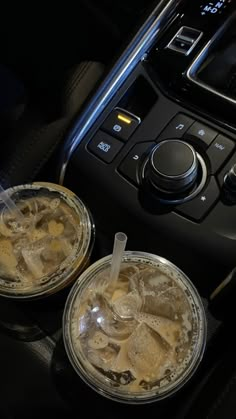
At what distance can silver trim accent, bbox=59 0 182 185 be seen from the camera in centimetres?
69

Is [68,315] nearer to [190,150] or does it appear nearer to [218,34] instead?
[190,150]

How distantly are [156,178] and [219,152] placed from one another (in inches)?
3.3

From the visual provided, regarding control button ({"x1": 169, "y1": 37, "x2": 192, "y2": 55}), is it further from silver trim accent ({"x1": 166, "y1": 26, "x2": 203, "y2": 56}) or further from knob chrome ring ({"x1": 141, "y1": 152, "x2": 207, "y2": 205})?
knob chrome ring ({"x1": 141, "y1": 152, "x2": 207, "y2": 205})

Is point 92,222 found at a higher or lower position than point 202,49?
lower

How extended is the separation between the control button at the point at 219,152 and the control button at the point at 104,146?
11cm

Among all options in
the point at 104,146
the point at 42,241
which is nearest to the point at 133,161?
the point at 104,146

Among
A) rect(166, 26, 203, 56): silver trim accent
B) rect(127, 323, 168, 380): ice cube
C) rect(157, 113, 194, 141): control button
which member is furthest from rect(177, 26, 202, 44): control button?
rect(127, 323, 168, 380): ice cube

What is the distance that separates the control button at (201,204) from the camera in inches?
24.1

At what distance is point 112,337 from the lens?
0.59m

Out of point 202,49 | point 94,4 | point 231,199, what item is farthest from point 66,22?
point 231,199

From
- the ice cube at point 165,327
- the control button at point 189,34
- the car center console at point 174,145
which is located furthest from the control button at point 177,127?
the ice cube at point 165,327

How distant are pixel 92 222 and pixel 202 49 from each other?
10.0 inches

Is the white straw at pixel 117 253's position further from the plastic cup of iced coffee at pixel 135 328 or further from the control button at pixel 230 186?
the control button at pixel 230 186

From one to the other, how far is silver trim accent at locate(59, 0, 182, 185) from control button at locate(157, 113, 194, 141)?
0.09 m
